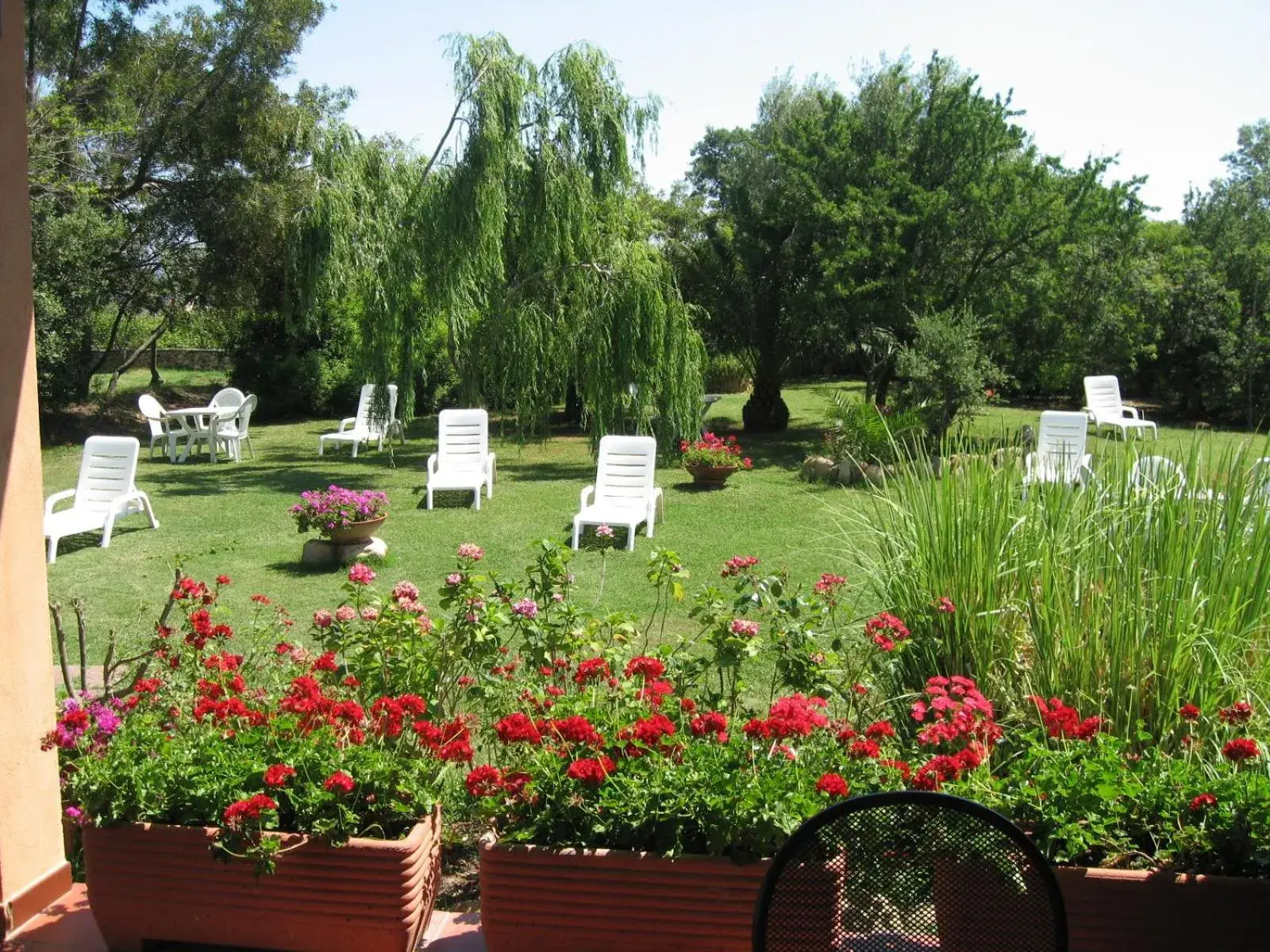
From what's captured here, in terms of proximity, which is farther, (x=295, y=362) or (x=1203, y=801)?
(x=295, y=362)

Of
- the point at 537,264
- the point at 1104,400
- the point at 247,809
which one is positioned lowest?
the point at 247,809

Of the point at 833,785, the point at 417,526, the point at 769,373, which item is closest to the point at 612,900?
the point at 833,785

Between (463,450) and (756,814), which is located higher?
(463,450)

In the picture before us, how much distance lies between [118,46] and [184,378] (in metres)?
9.24

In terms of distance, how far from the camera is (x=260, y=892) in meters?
2.70

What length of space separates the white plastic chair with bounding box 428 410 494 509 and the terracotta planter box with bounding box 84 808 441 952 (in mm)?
9186

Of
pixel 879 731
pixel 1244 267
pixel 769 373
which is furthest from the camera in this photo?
pixel 1244 267

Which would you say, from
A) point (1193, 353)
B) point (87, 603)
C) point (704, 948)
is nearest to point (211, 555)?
point (87, 603)

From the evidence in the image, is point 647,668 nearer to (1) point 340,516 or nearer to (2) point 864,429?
(1) point 340,516

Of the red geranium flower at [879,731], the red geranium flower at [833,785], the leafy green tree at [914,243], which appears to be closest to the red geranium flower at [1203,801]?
the red geranium flower at [879,731]

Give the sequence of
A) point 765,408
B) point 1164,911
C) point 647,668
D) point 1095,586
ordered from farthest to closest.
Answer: point 765,408 < point 1095,586 < point 647,668 < point 1164,911

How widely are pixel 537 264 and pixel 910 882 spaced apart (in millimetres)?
12927

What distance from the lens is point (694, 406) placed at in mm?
14133

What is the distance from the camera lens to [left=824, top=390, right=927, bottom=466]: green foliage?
1301cm
